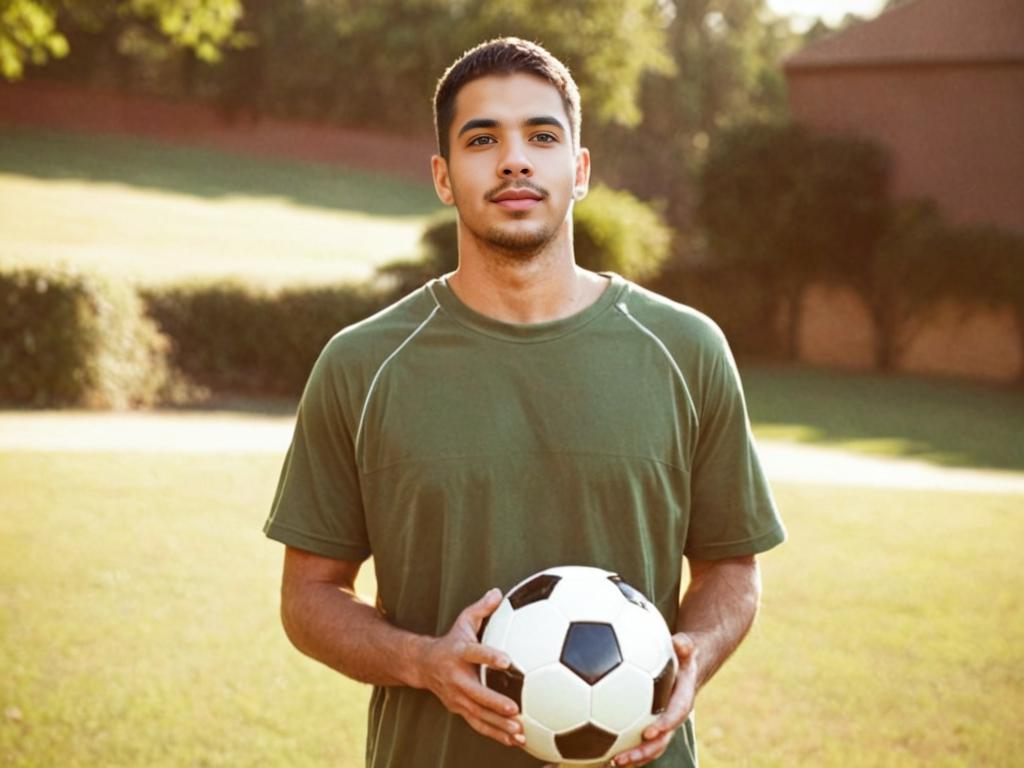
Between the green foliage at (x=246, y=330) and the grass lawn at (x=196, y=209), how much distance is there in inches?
23.7

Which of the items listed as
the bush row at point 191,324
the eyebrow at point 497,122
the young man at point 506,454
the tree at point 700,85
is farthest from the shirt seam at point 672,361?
the tree at point 700,85

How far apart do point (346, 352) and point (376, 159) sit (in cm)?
5032

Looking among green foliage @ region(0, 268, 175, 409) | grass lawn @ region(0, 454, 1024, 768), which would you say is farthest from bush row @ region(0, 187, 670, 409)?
grass lawn @ region(0, 454, 1024, 768)

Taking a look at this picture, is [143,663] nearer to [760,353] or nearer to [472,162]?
[472,162]

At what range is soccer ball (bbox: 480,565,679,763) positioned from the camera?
244cm

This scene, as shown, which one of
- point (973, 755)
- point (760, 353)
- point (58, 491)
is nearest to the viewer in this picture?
point (973, 755)

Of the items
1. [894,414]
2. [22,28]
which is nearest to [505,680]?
[22,28]

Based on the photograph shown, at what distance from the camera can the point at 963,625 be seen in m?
7.58

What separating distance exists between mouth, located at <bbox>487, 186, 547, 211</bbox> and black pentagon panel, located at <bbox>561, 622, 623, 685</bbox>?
96cm

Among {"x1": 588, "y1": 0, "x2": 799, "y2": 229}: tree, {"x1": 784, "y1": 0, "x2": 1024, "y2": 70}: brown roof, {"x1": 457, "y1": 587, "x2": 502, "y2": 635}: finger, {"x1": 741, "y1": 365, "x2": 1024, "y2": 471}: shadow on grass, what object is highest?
{"x1": 588, "y1": 0, "x2": 799, "y2": 229}: tree

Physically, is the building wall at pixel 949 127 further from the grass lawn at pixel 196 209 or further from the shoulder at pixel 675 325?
the shoulder at pixel 675 325

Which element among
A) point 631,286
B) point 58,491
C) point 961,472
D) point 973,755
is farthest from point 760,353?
point 631,286

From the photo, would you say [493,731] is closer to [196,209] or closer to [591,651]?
[591,651]

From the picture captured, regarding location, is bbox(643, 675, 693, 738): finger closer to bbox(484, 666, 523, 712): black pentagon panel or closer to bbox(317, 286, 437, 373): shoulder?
bbox(484, 666, 523, 712): black pentagon panel
